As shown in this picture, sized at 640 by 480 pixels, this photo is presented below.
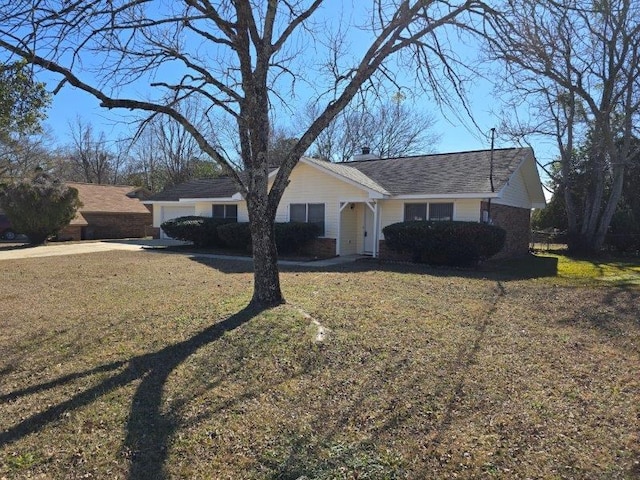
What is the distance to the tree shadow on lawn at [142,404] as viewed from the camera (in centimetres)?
335

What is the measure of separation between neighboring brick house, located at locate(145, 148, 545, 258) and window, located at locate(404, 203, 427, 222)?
0.04 m

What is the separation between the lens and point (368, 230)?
18.4 meters

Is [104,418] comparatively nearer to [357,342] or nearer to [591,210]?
[357,342]

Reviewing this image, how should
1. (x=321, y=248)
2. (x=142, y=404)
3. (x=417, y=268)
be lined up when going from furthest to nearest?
(x=321, y=248), (x=417, y=268), (x=142, y=404)

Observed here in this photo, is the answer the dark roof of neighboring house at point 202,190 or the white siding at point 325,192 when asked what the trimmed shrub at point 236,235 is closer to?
the white siding at point 325,192

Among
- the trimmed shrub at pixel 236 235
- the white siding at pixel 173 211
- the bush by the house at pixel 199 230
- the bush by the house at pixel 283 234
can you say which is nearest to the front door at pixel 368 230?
the bush by the house at pixel 283 234

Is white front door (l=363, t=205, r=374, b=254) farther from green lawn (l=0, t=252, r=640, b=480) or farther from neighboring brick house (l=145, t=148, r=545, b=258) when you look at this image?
green lawn (l=0, t=252, r=640, b=480)

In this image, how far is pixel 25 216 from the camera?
21.8 metres

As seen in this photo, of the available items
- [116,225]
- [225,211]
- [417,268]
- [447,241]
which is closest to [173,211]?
[116,225]

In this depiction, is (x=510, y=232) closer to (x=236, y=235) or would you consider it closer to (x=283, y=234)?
(x=283, y=234)

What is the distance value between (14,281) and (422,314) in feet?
30.1

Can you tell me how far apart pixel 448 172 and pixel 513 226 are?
12.5 feet

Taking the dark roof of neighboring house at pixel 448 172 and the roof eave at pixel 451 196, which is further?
the dark roof of neighboring house at pixel 448 172

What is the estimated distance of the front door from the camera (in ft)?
60.0
